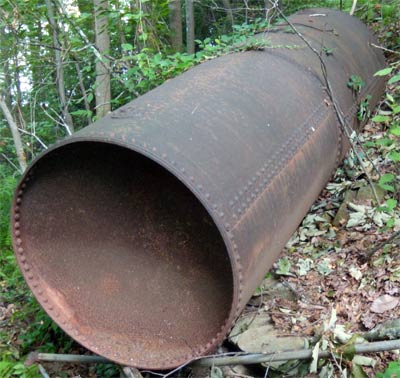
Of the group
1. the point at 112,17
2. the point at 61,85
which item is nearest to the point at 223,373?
the point at 112,17

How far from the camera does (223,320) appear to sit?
8.25 ft

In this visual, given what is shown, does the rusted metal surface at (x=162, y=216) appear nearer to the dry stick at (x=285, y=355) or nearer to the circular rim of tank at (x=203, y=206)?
the circular rim of tank at (x=203, y=206)

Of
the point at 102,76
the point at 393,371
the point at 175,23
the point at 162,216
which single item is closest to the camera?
A: the point at 393,371

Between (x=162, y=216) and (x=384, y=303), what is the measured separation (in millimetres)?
1431

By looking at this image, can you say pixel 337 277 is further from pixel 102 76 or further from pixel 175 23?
pixel 175 23

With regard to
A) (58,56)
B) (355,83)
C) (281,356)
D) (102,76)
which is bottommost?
(281,356)

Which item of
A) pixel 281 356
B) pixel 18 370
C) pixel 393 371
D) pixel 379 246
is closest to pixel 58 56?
pixel 18 370

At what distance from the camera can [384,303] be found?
9.41ft

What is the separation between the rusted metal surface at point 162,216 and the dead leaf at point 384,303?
2.18 ft

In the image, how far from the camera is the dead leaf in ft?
9.27

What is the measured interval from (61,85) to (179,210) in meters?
4.16

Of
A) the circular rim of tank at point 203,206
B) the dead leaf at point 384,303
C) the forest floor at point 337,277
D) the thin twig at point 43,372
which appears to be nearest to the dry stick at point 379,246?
the forest floor at point 337,277

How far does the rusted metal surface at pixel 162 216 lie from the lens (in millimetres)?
2475

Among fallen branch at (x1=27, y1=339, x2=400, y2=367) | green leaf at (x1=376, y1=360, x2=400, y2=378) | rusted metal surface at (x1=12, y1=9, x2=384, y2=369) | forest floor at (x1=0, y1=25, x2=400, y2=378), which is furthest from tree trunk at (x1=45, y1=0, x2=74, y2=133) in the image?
green leaf at (x1=376, y1=360, x2=400, y2=378)
